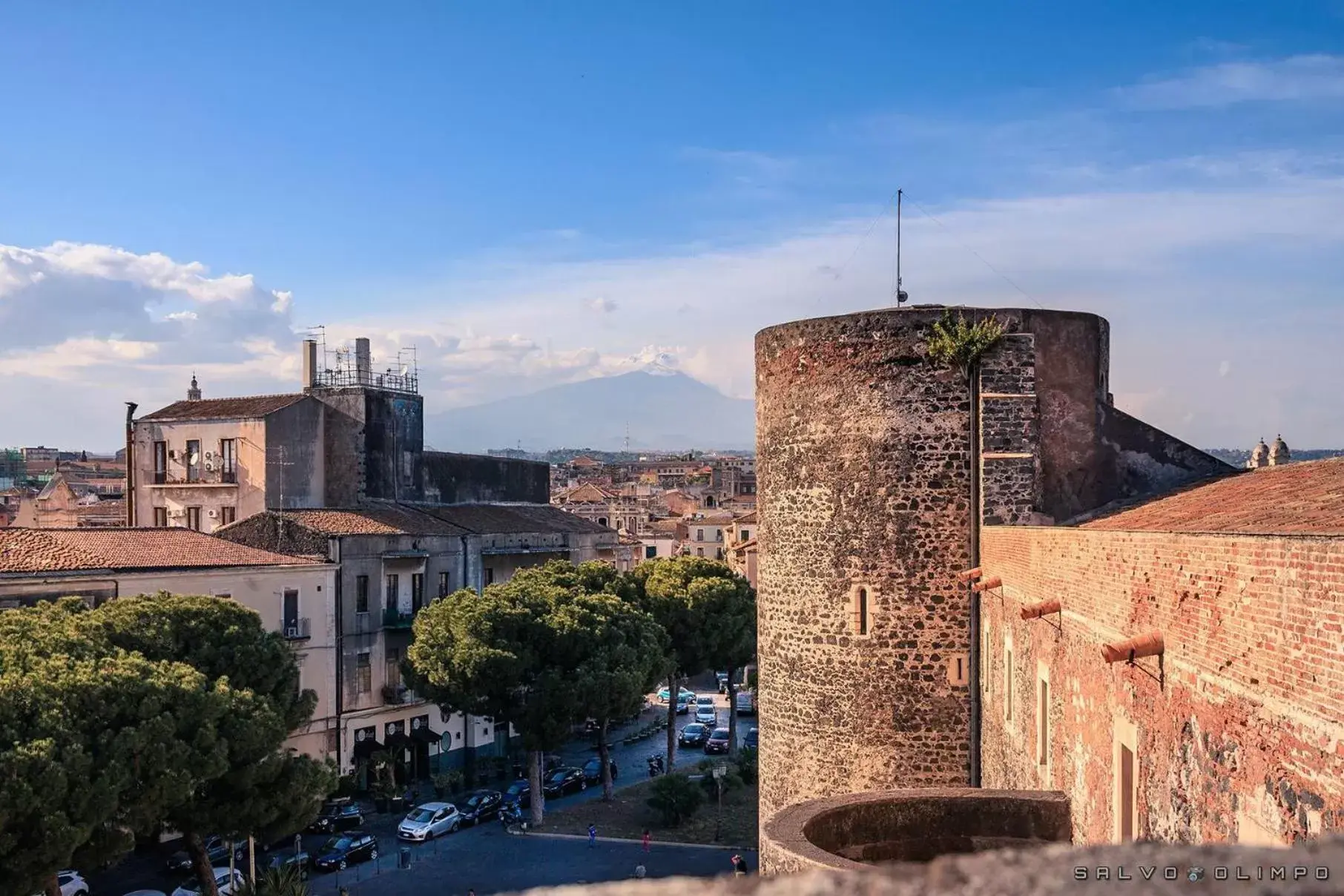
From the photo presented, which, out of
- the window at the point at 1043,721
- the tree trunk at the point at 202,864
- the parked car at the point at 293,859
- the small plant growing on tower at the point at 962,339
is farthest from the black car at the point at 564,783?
the window at the point at 1043,721

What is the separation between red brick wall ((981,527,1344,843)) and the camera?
5785 mm

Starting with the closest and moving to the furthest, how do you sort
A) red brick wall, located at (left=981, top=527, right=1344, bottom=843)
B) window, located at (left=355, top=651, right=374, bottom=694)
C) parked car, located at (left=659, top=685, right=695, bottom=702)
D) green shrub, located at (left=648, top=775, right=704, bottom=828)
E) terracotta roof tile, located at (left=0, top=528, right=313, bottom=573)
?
red brick wall, located at (left=981, top=527, right=1344, bottom=843) < terracotta roof tile, located at (left=0, top=528, right=313, bottom=573) < green shrub, located at (left=648, top=775, right=704, bottom=828) < window, located at (left=355, top=651, right=374, bottom=694) < parked car, located at (left=659, top=685, right=695, bottom=702)

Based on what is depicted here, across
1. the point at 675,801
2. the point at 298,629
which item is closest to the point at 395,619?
the point at 298,629

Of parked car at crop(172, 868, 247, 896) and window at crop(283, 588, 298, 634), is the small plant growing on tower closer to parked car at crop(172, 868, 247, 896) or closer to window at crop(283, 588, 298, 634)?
parked car at crop(172, 868, 247, 896)

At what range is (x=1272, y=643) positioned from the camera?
627 centimetres

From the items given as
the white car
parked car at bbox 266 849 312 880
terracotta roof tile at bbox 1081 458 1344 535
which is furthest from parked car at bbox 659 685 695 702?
terracotta roof tile at bbox 1081 458 1344 535

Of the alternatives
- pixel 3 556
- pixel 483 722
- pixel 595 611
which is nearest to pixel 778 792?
pixel 595 611

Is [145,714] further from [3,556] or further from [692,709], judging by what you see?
[692,709]

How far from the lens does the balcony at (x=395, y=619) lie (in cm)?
3916

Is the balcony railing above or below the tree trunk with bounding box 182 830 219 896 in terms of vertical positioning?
above

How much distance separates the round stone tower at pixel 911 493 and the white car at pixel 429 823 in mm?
19322

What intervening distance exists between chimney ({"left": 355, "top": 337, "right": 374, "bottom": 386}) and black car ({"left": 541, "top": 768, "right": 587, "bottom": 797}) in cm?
1596

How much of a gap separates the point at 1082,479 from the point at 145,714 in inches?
573

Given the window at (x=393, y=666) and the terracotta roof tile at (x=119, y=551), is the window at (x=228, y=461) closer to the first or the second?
the terracotta roof tile at (x=119, y=551)
